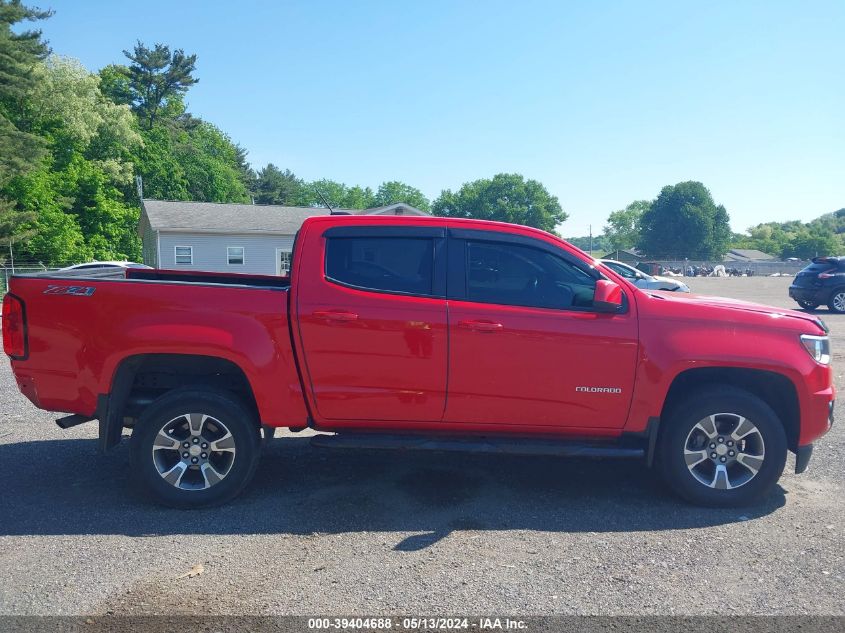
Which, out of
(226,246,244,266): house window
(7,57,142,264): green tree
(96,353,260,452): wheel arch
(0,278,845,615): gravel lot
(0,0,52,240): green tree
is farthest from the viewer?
(7,57,142,264): green tree

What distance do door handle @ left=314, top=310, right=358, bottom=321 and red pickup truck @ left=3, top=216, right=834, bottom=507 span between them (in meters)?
0.01

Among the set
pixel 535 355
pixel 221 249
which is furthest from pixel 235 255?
pixel 535 355

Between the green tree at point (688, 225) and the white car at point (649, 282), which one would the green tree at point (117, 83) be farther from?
the green tree at point (688, 225)

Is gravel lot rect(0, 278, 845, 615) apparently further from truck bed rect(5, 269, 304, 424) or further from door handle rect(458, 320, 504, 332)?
door handle rect(458, 320, 504, 332)

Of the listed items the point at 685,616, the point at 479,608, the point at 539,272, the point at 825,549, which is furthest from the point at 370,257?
the point at 825,549

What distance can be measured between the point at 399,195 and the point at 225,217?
241ft

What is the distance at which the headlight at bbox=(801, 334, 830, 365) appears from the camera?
Result: 4.49m

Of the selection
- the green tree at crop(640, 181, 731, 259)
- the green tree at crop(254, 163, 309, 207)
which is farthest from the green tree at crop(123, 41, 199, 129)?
the green tree at crop(640, 181, 731, 259)

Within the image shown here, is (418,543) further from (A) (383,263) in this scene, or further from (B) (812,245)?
(B) (812,245)

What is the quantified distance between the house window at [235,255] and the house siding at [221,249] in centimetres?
15

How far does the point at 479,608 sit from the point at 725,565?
152cm

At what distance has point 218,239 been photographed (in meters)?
34.2

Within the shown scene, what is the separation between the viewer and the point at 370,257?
4.56m

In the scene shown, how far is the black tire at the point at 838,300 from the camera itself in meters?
18.5
